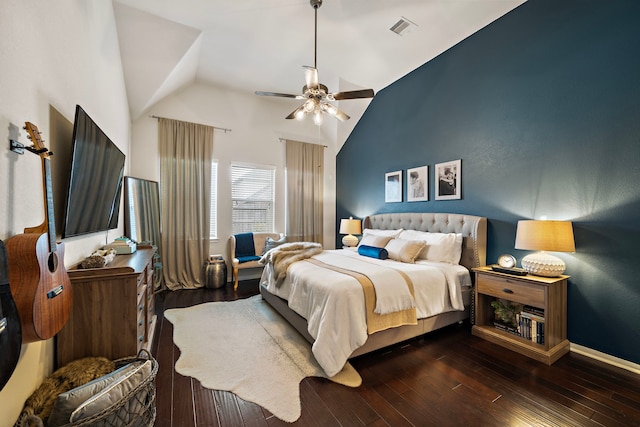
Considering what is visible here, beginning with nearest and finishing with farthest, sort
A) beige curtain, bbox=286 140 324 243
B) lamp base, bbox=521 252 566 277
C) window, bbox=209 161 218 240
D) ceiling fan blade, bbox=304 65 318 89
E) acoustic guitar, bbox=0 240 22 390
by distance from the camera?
acoustic guitar, bbox=0 240 22 390 → lamp base, bbox=521 252 566 277 → ceiling fan blade, bbox=304 65 318 89 → window, bbox=209 161 218 240 → beige curtain, bbox=286 140 324 243

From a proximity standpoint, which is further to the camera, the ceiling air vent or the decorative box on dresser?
the ceiling air vent

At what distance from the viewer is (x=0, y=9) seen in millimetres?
998

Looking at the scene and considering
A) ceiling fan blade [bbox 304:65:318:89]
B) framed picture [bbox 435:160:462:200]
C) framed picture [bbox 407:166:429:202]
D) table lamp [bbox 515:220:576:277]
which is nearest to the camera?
table lamp [bbox 515:220:576:277]

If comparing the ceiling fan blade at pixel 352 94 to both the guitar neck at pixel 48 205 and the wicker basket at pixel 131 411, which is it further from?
the wicker basket at pixel 131 411

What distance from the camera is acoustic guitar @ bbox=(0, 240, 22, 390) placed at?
34.7 inches

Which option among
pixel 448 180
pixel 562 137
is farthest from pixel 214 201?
pixel 562 137

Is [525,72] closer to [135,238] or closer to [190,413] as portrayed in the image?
[190,413]

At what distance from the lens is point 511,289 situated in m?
2.57

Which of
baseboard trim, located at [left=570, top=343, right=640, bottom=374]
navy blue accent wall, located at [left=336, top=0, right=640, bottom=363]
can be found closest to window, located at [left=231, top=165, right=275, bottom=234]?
navy blue accent wall, located at [left=336, top=0, right=640, bottom=363]

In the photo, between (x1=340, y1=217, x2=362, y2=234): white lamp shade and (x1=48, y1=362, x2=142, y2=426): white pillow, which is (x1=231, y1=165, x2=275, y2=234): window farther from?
(x1=48, y1=362, x2=142, y2=426): white pillow

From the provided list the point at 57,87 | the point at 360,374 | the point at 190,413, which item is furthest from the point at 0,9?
the point at 360,374

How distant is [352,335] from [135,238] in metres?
3.40

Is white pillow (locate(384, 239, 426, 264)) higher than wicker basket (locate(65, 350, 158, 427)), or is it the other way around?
white pillow (locate(384, 239, 426, 264))

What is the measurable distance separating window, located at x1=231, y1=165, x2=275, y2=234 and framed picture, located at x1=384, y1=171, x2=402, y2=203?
2304 mm
